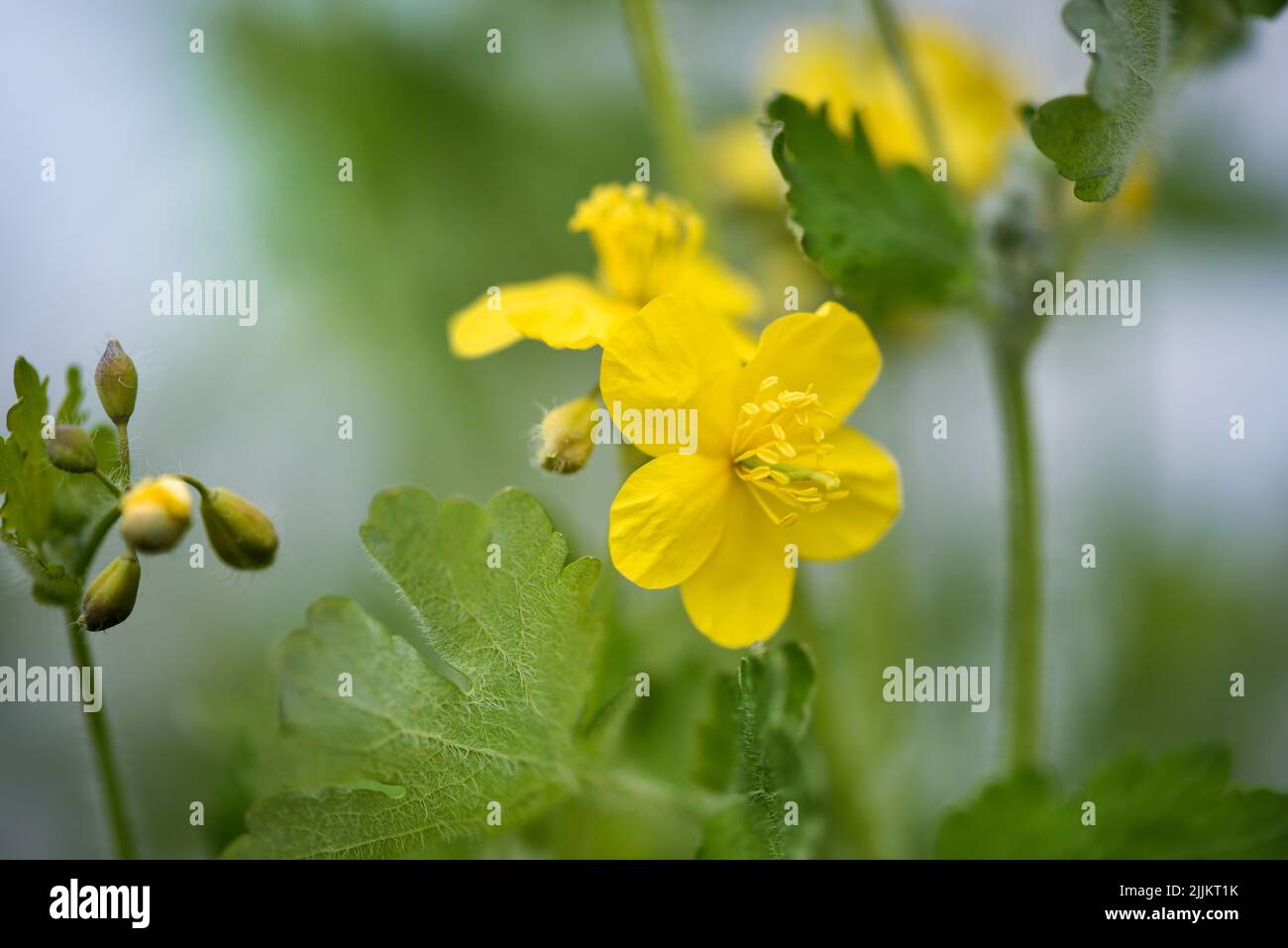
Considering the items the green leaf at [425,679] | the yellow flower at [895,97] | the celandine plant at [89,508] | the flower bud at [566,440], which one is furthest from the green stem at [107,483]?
the yellow flower at [895,97]

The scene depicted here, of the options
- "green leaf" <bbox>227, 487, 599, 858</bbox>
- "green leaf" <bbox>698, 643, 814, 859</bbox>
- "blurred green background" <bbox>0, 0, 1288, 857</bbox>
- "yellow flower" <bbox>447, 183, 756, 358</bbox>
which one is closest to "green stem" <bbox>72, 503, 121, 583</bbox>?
"green leaf" <bbox>227, 487, 599, 858</bbox>

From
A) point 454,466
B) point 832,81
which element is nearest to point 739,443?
point 832,81

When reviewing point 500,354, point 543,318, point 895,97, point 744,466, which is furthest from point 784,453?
point 500,354

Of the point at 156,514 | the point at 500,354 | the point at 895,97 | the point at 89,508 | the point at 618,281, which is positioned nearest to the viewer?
the point at 156,514

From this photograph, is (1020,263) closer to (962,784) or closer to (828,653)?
(828,653)

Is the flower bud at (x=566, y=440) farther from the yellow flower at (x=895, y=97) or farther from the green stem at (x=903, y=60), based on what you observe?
the yellow flower at (x=895, y=97)

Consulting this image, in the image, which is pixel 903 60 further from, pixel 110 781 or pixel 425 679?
pixel 110 781
